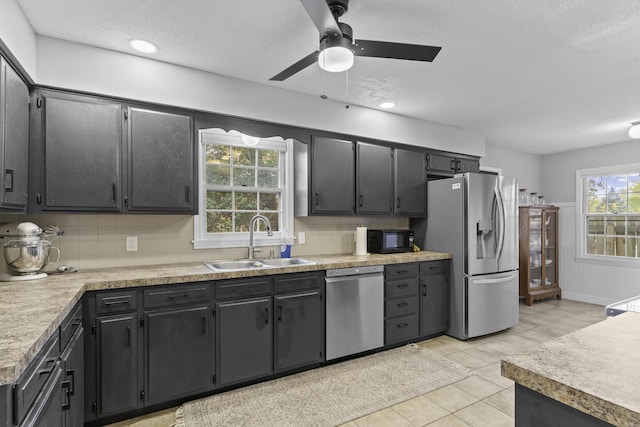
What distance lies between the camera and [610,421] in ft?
2.26

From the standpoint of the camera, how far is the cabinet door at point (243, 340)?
2.48 m

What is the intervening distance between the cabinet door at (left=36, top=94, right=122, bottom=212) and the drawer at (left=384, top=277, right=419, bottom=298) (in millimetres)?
2494

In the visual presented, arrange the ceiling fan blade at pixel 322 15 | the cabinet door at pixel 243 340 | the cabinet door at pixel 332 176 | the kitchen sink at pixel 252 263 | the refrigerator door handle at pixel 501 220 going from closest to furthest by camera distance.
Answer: the ceiling fan blade at pixel 322 15, the cabinet door at pixel 243 340, the kitchen sink at pixel 252 263, the cabinet door at pixel 332 176, the refrigerator door handle at pixel 501 220

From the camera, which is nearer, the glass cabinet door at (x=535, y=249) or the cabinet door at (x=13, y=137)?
the cabinet door at (x=13, y=137)

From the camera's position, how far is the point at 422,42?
2385 millimetres

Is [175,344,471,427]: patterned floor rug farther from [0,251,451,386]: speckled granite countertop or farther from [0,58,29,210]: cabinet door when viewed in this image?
[0,58,29,210]: cabinet door

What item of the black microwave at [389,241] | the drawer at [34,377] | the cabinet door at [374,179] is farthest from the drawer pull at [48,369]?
the black microwave at [389,241]

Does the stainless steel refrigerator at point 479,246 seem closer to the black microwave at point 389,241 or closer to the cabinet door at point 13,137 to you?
the black microwave at point 389,241

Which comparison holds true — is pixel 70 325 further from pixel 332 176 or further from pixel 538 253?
pixel 538 253

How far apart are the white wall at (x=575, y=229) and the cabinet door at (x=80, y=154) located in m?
6.66

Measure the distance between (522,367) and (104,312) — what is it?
2.26 metres

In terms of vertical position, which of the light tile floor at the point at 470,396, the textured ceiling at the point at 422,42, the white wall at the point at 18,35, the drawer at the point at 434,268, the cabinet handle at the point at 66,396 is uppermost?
the textured ceiling at the point at 422,42

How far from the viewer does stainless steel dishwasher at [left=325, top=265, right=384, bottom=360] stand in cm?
299

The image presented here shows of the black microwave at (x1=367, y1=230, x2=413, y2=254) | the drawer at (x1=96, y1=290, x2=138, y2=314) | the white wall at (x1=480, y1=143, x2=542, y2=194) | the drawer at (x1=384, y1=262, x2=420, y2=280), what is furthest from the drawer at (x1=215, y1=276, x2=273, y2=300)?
the white wall at (x1=480, y1=143, x2=542, y2=194)
